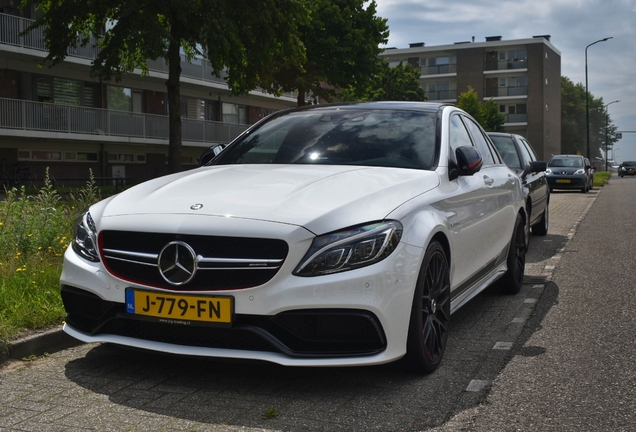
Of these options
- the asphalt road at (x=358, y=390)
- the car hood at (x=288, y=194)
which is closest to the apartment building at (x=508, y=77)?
the asphalt road at (x=358, y=390)

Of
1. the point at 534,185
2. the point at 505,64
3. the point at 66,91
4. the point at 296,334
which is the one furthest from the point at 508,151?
the point at 505,64

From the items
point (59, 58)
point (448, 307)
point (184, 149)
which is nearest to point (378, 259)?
point (448, 307)

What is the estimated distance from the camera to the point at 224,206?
3.80m

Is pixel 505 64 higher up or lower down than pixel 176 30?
higher up

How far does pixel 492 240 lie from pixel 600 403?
2243mm

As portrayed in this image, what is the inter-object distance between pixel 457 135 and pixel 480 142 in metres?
0.97

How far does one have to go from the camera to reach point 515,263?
268 inches

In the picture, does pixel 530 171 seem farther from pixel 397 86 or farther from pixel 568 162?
pixel 397 86

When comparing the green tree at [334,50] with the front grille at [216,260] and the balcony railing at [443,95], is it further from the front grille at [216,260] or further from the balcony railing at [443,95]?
the balcony railing at [443,95]

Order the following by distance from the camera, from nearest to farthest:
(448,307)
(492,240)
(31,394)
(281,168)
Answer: (31,394), (448,307), (281,168), (492,240)

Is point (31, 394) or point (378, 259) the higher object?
point (378, 259)

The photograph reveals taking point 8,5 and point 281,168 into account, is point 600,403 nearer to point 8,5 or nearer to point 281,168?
point 281,168

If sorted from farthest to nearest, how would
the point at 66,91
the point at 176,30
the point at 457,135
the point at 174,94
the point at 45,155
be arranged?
the point at 66,91, the point at 45,155, the point at 174,94, the point at 176,30, the point at 457,135

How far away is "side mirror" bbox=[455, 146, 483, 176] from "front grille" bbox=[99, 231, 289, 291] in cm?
190
